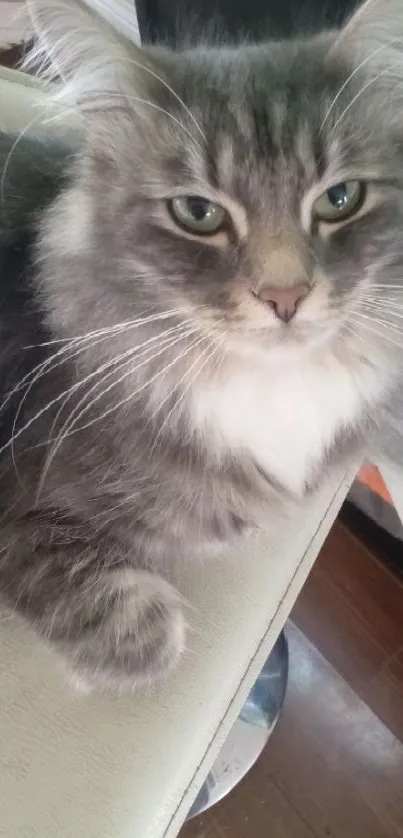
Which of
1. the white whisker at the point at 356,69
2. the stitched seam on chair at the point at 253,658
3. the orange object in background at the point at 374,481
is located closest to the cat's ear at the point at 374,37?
the white whisker at the point at 356,69

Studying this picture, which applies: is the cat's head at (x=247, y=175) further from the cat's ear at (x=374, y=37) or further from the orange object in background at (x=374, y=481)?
the orange object in background at (x=374, y=481)

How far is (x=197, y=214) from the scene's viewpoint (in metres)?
0.64

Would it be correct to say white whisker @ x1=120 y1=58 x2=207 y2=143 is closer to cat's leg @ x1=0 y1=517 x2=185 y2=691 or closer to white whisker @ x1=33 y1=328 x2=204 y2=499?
white whisker @ x1=33 y1=328 x2=204 y2=499

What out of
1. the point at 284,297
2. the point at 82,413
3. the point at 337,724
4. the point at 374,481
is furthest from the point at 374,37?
the point at 337,724

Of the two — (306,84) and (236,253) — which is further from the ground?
(306,84)

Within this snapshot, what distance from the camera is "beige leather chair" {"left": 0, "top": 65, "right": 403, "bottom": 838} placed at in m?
0.65

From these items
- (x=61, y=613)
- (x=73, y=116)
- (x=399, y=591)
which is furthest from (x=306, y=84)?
(x=399, y=591)

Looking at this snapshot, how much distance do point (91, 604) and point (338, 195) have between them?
1.42ft

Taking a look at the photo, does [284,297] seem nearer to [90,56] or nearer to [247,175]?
[247,175]

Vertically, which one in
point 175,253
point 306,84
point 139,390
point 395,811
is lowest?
point 395,811

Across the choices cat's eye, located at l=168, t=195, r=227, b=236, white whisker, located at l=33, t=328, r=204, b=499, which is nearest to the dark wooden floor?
white whisker, located at l=33, t=328, r=204, b=499

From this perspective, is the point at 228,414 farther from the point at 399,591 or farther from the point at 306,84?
the point at 399,591

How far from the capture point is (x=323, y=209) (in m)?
0.64

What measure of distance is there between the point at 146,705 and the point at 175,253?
39cm
